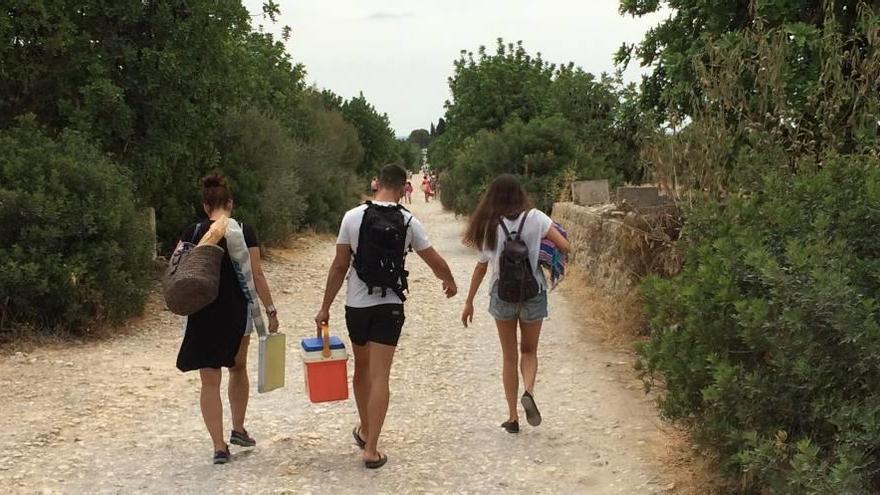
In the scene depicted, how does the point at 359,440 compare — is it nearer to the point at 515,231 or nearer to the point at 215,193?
the point at 515,231

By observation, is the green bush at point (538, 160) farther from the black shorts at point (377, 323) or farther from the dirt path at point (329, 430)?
the black shorts at point (377, 323)

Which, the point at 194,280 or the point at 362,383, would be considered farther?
the point at 362,383

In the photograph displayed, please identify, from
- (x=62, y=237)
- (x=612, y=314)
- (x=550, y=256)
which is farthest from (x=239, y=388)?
(x=612, y=314)

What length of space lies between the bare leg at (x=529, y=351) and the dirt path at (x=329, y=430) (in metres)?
0.38

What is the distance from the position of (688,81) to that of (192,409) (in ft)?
21.8

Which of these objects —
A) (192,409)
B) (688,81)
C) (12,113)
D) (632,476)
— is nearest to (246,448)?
(192,409)

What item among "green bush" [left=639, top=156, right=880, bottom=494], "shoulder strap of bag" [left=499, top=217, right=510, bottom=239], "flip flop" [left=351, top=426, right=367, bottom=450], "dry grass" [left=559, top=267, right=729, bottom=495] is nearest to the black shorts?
"flip flop" [left=351, top=426, right=367, bottom=450]

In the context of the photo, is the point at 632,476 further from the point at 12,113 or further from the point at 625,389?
the point at 12,113

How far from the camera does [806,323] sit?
3.11m

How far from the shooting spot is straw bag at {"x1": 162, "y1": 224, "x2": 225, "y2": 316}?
4.61 m

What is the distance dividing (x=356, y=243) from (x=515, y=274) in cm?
115

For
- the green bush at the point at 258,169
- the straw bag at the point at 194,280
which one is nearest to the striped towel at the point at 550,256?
the straw bag at the point at 194,280

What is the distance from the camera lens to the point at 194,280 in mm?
4605

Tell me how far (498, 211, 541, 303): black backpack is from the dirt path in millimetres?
1019
